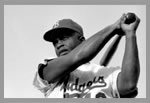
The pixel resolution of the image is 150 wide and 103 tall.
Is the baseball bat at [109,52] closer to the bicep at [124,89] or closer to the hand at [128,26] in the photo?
the bicep at [124,89]

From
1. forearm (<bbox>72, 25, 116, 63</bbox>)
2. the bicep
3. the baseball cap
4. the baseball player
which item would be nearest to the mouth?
the baseball player

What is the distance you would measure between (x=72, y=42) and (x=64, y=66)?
398mm

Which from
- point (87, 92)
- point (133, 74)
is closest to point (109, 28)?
point (133, 74)

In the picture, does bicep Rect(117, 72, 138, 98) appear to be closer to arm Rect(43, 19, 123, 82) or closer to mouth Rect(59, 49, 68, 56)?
arm Rect(43, 19, 123, 82)

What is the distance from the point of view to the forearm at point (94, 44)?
138 inches

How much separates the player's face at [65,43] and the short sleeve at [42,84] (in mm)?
171

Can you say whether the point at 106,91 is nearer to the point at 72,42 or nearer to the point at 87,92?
the point at 87,92

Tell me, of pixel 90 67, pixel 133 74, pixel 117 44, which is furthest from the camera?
pixel 117 44

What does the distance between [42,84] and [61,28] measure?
22.3 inches

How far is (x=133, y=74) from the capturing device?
3.49m

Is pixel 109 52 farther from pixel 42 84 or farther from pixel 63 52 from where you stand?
pixel 42 84

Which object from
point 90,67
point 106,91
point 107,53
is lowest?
point 106,91

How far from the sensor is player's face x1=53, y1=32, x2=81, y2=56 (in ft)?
13.2

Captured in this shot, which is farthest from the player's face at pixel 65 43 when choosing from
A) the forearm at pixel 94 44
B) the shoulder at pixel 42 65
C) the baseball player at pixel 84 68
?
the forearm at pixel 94 44
